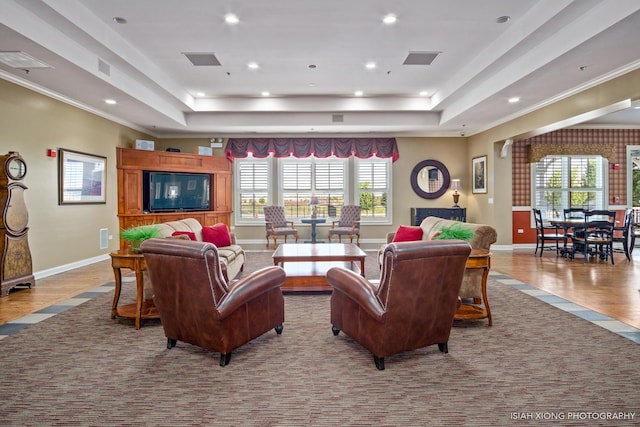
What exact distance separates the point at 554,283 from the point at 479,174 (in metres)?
4.16

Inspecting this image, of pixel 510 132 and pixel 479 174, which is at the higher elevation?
pixel 510 132

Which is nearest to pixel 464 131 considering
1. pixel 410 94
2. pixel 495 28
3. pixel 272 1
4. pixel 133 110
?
pixel 410 94

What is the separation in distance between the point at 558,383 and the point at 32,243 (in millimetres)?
6260

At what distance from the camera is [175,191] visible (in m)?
8.20

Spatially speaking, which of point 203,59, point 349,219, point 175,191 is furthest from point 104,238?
point 349,219

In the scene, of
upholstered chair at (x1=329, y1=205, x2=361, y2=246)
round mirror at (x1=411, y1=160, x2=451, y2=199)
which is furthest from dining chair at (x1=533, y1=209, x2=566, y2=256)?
upholstered chair at (x1=329, y1=205, x2=361, y2=246)

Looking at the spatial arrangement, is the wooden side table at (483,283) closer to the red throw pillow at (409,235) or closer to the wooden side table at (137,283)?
the red throw pillow at (409,235)

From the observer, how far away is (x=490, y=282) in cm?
503

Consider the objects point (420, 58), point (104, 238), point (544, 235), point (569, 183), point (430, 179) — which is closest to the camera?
point (420, 58)

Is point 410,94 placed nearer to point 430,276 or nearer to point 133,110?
point 133,110

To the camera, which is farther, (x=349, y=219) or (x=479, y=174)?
(x=349, y=219)

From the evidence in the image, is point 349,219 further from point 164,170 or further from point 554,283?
point 554,283

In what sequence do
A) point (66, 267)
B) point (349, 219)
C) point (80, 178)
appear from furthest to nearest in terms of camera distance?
point (349, 219) → point (80, 178) → point (66, 267)

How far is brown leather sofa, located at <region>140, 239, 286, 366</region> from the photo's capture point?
2.49m
